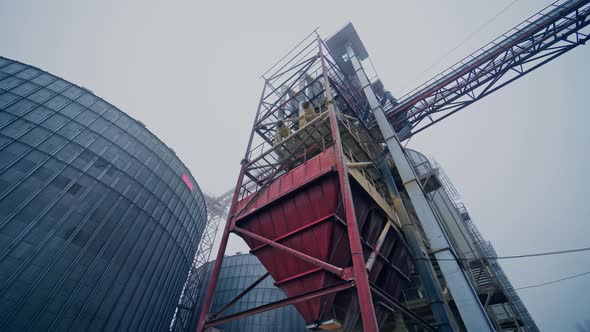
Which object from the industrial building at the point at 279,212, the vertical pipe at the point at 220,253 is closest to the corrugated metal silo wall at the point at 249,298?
the industrial building at the point at 279,212

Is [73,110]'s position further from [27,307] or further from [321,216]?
[321,216]

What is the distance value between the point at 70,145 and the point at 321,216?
642 inches

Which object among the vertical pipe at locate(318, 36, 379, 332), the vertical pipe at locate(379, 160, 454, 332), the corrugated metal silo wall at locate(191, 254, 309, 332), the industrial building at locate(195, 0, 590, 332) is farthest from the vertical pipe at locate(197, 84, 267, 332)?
the corrugated metal silo wall at locate(191, 254, 309, 332)

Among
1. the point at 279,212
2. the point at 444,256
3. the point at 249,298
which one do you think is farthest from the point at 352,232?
the point at 249,298

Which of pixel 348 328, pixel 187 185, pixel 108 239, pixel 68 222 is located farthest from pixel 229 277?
pixel 348 328

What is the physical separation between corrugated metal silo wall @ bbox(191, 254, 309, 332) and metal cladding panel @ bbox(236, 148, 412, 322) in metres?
17.0

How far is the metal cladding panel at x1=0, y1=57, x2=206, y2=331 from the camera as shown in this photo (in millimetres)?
11391

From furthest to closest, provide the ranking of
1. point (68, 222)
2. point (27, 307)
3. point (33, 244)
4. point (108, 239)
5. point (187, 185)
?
point (187, 185) < point (108, 239) < point (68, 222) < point (33, 244) < point (27, 307)

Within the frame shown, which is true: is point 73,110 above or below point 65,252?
above

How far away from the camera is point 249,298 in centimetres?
2475

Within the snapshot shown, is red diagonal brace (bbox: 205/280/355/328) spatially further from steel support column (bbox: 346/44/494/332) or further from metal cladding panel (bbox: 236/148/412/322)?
steel support column (bbox: 346/44/494/332)

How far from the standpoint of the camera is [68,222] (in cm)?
1289

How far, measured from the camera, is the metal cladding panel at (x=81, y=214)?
1139cm

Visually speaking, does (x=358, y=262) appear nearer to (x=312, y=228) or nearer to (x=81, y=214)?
(x=312, y=228)
